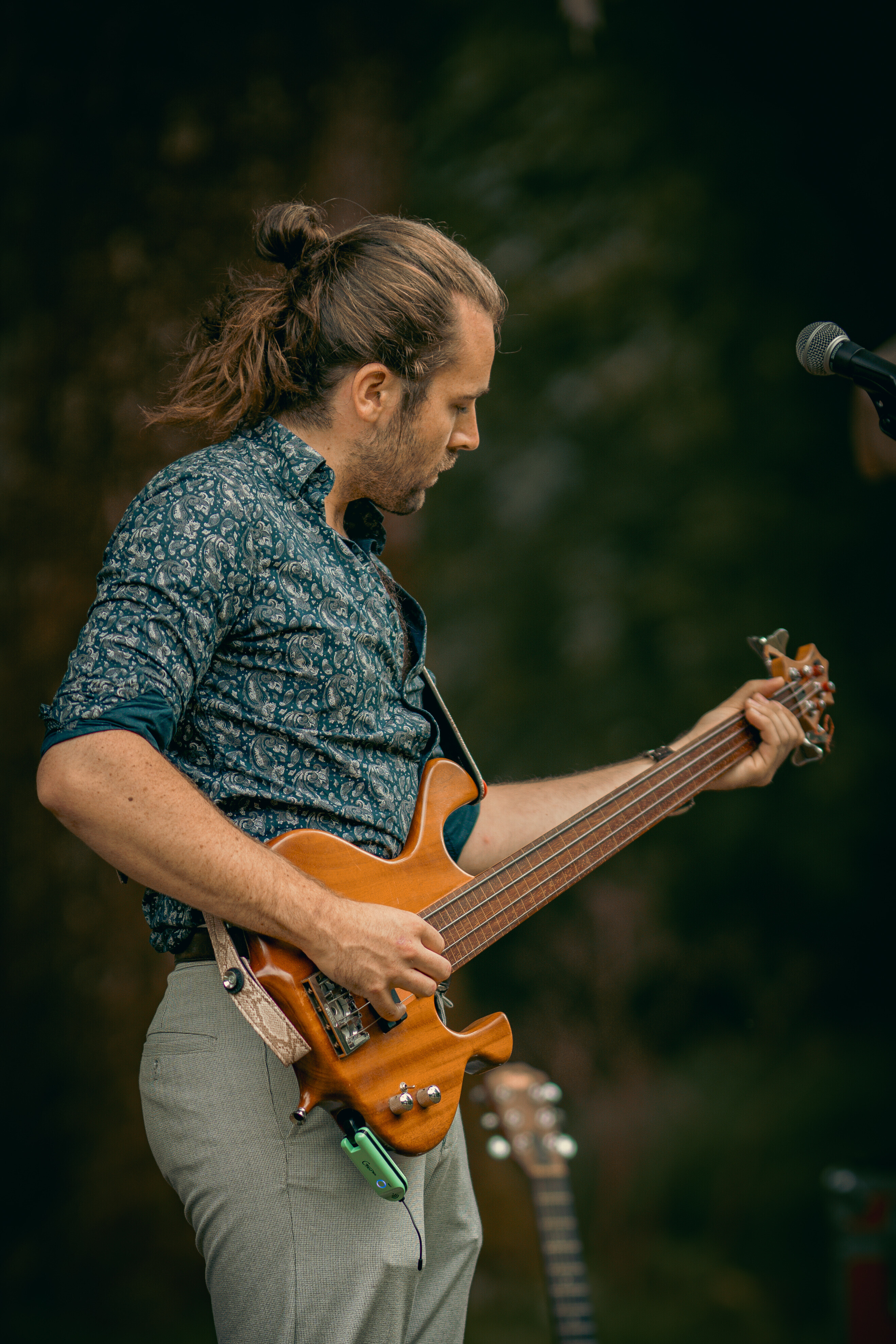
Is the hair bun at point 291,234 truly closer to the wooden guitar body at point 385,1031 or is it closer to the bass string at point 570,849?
the wooden guitar body at point 385,1031

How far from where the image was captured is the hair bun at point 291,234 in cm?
173

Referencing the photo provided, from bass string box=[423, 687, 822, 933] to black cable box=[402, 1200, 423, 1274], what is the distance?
1.16ft

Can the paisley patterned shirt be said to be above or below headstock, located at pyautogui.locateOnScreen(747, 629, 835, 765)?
below

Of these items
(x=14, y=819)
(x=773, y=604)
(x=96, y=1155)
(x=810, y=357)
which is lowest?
(x=96, y=1155)

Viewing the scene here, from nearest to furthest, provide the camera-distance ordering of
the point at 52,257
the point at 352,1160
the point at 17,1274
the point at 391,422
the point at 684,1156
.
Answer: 1. the point at 352,1160
2. the point at 391,422
3. the point at 17,1274
4. the point at 52,257
5. the point at 684,1156

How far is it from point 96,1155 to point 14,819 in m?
0.92

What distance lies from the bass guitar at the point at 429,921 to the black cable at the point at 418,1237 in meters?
0.12

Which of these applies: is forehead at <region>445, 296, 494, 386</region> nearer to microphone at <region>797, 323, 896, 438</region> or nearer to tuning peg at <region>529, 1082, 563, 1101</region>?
microphone at <region>797, 323, 896, 438</region>

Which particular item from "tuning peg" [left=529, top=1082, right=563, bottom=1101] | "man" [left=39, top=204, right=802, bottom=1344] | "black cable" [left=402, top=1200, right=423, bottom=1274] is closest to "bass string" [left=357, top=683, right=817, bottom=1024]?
"man" [left=39, top=204, right=802, bottom=1344]

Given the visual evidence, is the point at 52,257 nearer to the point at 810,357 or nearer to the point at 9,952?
the point at 9,952

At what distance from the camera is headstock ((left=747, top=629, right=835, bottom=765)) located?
2100 millimetres

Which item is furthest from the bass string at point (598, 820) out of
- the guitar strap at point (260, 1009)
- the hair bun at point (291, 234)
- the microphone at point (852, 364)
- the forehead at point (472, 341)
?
the hair bun at point (291, 234)

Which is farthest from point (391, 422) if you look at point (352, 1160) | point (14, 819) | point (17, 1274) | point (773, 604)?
point (17, 1274)

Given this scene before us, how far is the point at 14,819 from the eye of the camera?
309 cm
